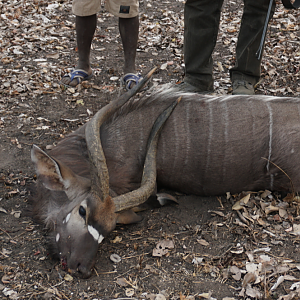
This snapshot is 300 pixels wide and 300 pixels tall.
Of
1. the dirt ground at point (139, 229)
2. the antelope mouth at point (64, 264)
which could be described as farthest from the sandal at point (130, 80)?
the antelope mouth at point (64, 264)

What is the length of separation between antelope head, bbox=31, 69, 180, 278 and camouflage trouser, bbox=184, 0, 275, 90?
2035 millimetres

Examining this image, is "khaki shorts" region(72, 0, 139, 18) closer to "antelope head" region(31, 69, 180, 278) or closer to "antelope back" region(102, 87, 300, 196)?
"antelope back" region(102, 87, 300, 196)

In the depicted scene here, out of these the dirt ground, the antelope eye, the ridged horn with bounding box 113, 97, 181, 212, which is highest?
the ridged horn with bounding box 113, 97, 181, 212

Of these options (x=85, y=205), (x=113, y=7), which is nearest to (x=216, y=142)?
(x=85, y=205)

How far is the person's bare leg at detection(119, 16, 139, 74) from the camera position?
547cm

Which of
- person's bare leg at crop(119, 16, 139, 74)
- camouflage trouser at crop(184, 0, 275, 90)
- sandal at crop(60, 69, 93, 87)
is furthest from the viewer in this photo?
sandal at crop(60, 69, 93, 87)

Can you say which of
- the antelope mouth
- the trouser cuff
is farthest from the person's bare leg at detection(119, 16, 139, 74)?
the antelope mouth

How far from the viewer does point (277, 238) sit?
11.6 feet

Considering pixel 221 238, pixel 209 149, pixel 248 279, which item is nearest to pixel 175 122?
pixel 209 149

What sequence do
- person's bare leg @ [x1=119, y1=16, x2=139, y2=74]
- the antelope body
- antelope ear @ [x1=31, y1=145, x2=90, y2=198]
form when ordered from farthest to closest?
person's bare leg @ [x1=119, y1=16, x2=139, y2=74], the antelope body, antelope ear @ [x1=31, y1=145, x2=90, y2=198]

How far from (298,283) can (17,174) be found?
2.79 metres

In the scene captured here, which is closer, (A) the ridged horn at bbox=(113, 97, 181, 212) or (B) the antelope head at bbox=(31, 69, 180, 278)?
(B) the antelope head at bbox=(31, 69, 180, 278)

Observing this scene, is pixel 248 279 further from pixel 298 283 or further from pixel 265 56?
pixel 265 56

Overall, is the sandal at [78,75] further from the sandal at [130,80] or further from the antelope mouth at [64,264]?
the antelope mouth at [64,264]
